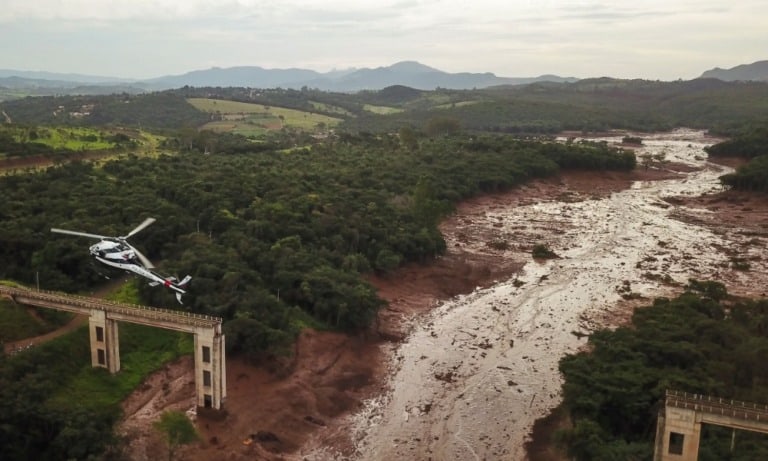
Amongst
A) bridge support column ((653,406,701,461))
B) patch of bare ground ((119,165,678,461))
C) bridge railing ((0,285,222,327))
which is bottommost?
patch of bare ground ((119,165,678,461))

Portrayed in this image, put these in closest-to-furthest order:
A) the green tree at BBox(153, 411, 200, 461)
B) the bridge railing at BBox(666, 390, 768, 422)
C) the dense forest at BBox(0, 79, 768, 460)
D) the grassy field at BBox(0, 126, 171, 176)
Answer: the bridge railing at BBox(666, 390, 768, 422), the dense forest at BBox(0, 79, 768, 460), the green tree at BBox(153, 411, 200, 461), the grassy field at BBox(0, 126, 171, 176)

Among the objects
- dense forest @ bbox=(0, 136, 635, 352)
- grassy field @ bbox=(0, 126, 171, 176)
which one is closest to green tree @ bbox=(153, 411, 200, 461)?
dense forest @ bbox=(0, 136, 635, 352)

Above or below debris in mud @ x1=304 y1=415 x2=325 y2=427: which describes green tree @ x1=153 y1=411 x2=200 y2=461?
above

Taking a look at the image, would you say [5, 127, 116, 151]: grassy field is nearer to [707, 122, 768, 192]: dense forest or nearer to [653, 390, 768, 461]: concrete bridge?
[653, 390, 768, 461]: concrete bridge

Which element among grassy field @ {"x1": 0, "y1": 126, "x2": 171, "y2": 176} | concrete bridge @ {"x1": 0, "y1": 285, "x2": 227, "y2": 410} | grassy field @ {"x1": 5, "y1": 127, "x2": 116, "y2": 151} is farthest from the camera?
grassy field @ {"x1": 5, "y1": 127, "x2": 116, "y2": 151}

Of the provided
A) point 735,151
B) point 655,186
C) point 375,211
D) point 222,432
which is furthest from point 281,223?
point 735,151

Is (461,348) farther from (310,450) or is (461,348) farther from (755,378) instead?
(755,378)
